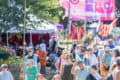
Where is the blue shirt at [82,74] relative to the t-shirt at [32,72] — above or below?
above

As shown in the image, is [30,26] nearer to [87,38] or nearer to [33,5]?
[33,5]

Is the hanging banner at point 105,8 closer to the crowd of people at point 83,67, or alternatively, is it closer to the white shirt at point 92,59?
the crowd of people at point 83,67

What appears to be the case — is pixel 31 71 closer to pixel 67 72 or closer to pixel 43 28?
pixel 67 72

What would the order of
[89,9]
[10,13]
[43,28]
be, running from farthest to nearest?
1. [43,28]
2. [10,13]
3. [89,9]

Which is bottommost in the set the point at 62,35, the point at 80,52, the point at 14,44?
the point at 62,35

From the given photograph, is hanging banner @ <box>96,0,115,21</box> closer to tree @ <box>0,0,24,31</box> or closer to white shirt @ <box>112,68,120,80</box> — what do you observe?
tree @ <box>0,0,24,31</box>

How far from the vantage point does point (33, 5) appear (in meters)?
27.9

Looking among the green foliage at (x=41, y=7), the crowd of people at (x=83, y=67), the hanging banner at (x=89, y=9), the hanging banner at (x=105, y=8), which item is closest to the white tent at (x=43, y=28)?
the green foliage at (x=41, y=7)

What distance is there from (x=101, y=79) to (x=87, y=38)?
46.6 ft

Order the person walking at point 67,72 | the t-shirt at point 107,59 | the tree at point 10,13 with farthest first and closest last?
the tree at point 10,13
the t-shirt at point 107,59
the person walking at point 67,72

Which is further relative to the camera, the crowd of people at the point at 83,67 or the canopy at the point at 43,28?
the canopy at the point at 43,28

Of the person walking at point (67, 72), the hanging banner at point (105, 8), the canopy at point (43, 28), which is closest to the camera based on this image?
the person walking at point (67, 72)

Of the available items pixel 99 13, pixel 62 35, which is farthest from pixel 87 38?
pixel 62 35

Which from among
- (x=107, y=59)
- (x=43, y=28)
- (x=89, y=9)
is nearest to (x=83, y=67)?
(x=107, y=59)
